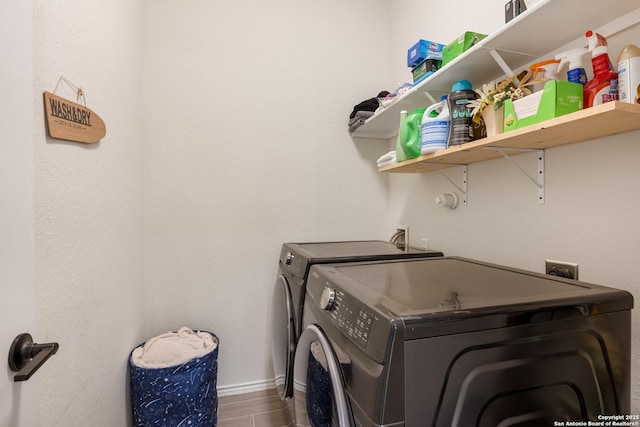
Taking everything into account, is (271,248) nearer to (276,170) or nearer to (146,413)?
(276,170)

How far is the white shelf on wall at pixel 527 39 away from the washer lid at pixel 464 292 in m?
0.79

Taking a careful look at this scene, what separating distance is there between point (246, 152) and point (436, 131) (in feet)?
4.12

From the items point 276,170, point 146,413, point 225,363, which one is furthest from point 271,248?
point 146,413

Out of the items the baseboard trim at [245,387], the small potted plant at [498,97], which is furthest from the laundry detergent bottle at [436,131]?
the baseboard trim at [245,387]

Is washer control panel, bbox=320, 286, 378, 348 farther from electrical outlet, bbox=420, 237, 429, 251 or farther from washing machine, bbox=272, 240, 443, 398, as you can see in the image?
electrical outlet, bbox=420, 237, 429, 251

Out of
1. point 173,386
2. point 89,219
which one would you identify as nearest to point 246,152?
point 89,219

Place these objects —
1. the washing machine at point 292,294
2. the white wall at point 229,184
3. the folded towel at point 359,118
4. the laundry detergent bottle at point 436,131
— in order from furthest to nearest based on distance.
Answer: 1. the folded towel at point 359,118
2. the washing machine at point 292,294
3. the laundry detergent bottle at point 436,131
4. the white wall at point 229,184

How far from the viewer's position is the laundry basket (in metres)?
1.47

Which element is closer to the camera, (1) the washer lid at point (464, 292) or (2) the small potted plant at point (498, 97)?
(1) the washer lid at point (464, 292)

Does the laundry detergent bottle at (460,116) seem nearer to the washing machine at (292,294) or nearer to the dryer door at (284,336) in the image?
the washing machine at (292,294)

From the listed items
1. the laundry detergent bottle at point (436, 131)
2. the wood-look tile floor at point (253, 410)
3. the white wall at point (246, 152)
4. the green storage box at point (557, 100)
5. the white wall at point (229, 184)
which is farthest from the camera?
the white wall at point (246, 152)

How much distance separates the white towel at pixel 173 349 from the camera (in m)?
1.54

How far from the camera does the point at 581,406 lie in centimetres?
75

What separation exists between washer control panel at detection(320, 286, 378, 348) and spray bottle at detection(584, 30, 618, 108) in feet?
2.80
